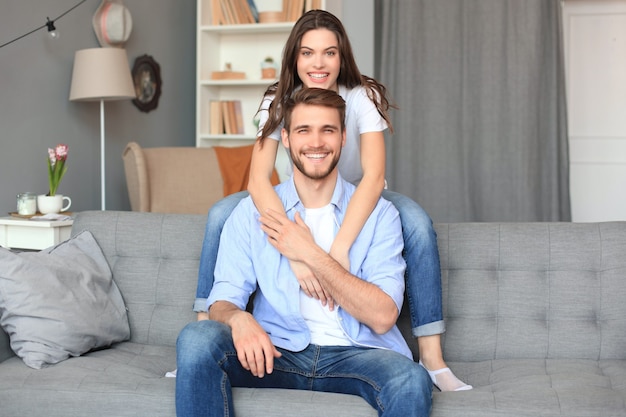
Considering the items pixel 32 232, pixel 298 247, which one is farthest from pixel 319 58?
pixel 32 232

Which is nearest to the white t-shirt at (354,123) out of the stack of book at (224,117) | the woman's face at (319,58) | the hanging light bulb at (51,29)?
the woman's face at (319,58)

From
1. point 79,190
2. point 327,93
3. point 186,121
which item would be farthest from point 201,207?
point 327,93

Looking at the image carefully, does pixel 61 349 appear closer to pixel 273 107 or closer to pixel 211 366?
pixel 211 366

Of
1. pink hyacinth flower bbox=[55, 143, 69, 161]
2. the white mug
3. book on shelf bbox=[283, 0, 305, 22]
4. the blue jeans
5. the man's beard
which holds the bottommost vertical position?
the blue jeans

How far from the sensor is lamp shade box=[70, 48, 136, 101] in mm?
3949

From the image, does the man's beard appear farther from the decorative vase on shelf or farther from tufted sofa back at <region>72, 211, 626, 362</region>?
the decorative vase on shelf

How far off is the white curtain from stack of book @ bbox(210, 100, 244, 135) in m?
1.01

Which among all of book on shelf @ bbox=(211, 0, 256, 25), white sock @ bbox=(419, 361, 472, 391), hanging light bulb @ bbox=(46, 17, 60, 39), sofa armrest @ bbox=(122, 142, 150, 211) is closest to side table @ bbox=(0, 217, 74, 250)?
sofa armrest @ bbox=(122, 142, 150, 211)

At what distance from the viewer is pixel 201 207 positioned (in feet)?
13.9

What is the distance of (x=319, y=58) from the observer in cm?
225

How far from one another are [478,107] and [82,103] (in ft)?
8.05

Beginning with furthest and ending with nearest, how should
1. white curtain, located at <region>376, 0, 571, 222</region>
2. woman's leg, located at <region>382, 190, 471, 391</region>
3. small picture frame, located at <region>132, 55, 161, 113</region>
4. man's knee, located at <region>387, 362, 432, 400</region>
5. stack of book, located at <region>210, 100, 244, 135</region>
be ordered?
stack of book, located at <region>210, 100, 244, 135</region> < white curtain, located at <region>376, 0, 571, 222</region> < small picture frame, located at <region>132, 55, 161, 113</region> < woman's leg, located at <region>382, 190, 471, 391</region> < man's knee, located at <region>387, 362, 432, 400</region>

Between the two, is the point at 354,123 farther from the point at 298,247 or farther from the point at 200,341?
the point at 200,341

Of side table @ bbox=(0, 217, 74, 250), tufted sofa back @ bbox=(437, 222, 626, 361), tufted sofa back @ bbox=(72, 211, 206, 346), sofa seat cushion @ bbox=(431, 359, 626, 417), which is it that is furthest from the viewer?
side table @ bbox=(0, 217, 74, 250)
